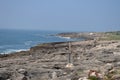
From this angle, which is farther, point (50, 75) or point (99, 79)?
point (50, 75)

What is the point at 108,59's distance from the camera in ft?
118

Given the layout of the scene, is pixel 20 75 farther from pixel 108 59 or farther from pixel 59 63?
pixel 108 59

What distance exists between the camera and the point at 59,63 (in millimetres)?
→ 33594

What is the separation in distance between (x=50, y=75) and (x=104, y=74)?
5336 millimetres

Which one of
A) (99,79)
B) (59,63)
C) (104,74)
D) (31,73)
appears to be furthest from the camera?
(59,63)

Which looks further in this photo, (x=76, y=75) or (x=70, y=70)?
(x=70, y=70)

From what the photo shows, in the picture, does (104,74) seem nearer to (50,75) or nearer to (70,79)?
(70,79)

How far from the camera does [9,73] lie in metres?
27.7

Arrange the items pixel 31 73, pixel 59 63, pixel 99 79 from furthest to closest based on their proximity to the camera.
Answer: pixel 59 63 < pixel 31 73 < pixel 99 79

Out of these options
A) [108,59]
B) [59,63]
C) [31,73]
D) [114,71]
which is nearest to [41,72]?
[31,73]

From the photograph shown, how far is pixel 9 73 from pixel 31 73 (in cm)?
219

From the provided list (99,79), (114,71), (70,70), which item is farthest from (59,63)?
(99,79)

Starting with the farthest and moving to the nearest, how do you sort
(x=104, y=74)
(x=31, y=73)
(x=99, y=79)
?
(x=31, y=73), (x=104, y=74), (x=99, y=79)

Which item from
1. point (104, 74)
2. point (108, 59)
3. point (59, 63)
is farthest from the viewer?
point (108, 59)
